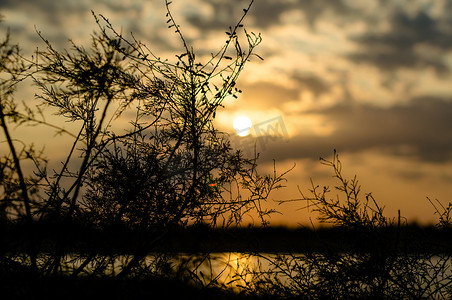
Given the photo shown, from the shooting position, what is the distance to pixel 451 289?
219 inches

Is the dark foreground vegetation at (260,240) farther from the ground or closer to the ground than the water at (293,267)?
farther from the ground

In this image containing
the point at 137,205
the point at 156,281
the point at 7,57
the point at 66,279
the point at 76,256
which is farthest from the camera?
the point at 76,256

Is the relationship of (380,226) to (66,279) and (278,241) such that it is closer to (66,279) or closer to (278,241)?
(278,241)

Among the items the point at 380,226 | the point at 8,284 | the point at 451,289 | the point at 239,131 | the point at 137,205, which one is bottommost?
the point at 451,289

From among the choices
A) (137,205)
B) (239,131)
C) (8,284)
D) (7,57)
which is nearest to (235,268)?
(137,205)

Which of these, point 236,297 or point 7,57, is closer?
point 7,57

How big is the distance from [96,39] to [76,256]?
321cm

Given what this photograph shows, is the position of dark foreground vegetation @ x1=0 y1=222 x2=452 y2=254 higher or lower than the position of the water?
higher

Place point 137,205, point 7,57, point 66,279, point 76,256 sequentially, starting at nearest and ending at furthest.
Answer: point 66,279 < point 7,57 < point 137,205 < point 76,256

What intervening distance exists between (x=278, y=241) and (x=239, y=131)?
5.60 feet

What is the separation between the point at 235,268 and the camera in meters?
5.23

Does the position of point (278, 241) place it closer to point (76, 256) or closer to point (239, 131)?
point (239, 131)

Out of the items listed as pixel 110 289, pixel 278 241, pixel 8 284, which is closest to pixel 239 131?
pixel 278 241

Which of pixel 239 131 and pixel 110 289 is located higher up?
pixel 239 131
